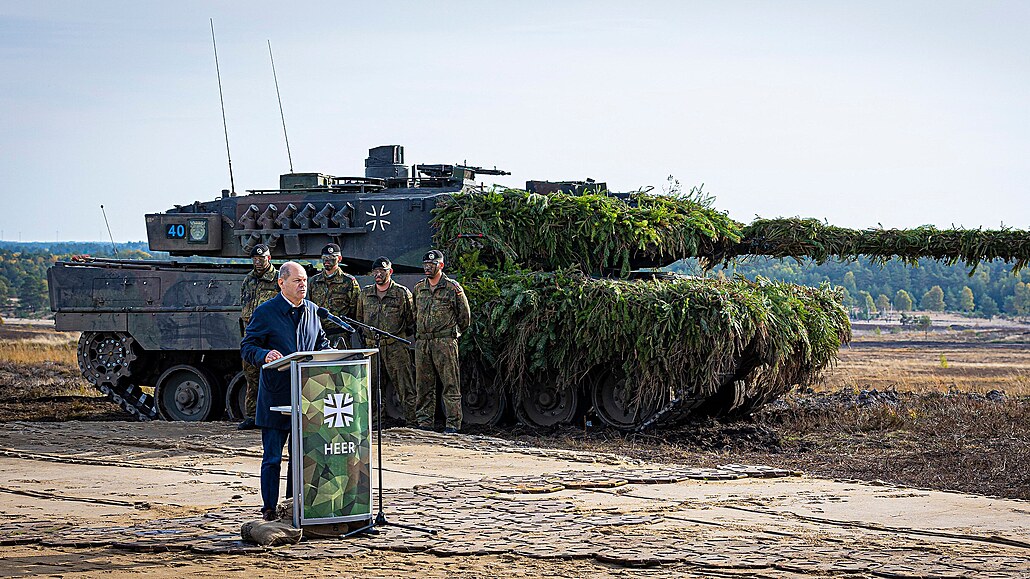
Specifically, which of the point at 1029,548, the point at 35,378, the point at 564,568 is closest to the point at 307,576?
the point at 564,568

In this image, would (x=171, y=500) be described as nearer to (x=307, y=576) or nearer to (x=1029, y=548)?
(x=307, y=576)

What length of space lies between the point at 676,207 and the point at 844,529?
26.3 feet

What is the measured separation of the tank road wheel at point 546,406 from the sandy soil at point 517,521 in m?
2.82

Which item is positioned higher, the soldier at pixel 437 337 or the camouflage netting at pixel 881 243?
the camouflage netting at pixel 881 243

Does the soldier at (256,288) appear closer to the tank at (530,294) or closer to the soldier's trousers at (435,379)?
the tank at (530,294)

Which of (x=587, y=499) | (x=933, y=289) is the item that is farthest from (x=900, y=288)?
(x=587, y=499)

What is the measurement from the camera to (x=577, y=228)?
48.3 feet

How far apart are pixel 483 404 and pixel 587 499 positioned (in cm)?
593

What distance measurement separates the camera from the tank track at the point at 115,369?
15.8 metres

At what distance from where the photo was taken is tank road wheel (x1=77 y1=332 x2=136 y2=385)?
51.9ft

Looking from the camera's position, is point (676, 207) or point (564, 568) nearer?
point (564, 568)

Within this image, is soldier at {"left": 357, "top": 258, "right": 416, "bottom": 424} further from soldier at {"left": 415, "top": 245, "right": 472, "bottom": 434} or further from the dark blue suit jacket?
the dark blue suit jacket

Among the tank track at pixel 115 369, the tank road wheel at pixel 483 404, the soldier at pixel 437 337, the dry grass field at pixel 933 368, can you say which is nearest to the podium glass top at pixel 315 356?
the soldier at pixel 437 337

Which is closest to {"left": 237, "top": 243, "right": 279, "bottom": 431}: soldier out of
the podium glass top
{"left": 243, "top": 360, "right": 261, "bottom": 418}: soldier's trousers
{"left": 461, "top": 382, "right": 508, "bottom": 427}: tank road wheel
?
{"left": 243, "top": 360, "right": 261, "bottom": 418}: soldier's trousers
